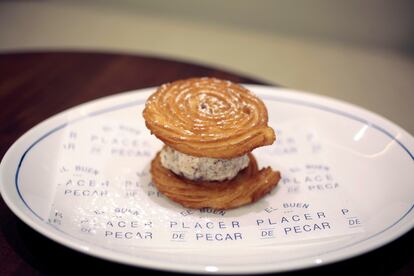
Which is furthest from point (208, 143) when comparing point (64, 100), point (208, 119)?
point (64, 100)

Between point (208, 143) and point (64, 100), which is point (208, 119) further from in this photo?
point (64, 100)

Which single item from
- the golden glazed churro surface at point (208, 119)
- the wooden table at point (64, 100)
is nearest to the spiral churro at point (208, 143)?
the golden glazed churro surface at point (208, 119)

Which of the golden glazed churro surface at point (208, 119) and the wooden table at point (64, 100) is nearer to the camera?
the wooden table at point (64, 100)

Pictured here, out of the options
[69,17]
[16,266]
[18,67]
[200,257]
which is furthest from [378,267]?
[69,17]

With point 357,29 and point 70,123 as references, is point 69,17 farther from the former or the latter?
point 70,123

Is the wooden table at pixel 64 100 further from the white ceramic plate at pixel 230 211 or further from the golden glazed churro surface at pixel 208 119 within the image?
the golden glazed churro surface at pixel 208 119

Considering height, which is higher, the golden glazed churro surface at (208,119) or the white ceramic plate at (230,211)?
the golden glazed churro surface at (208,119)
